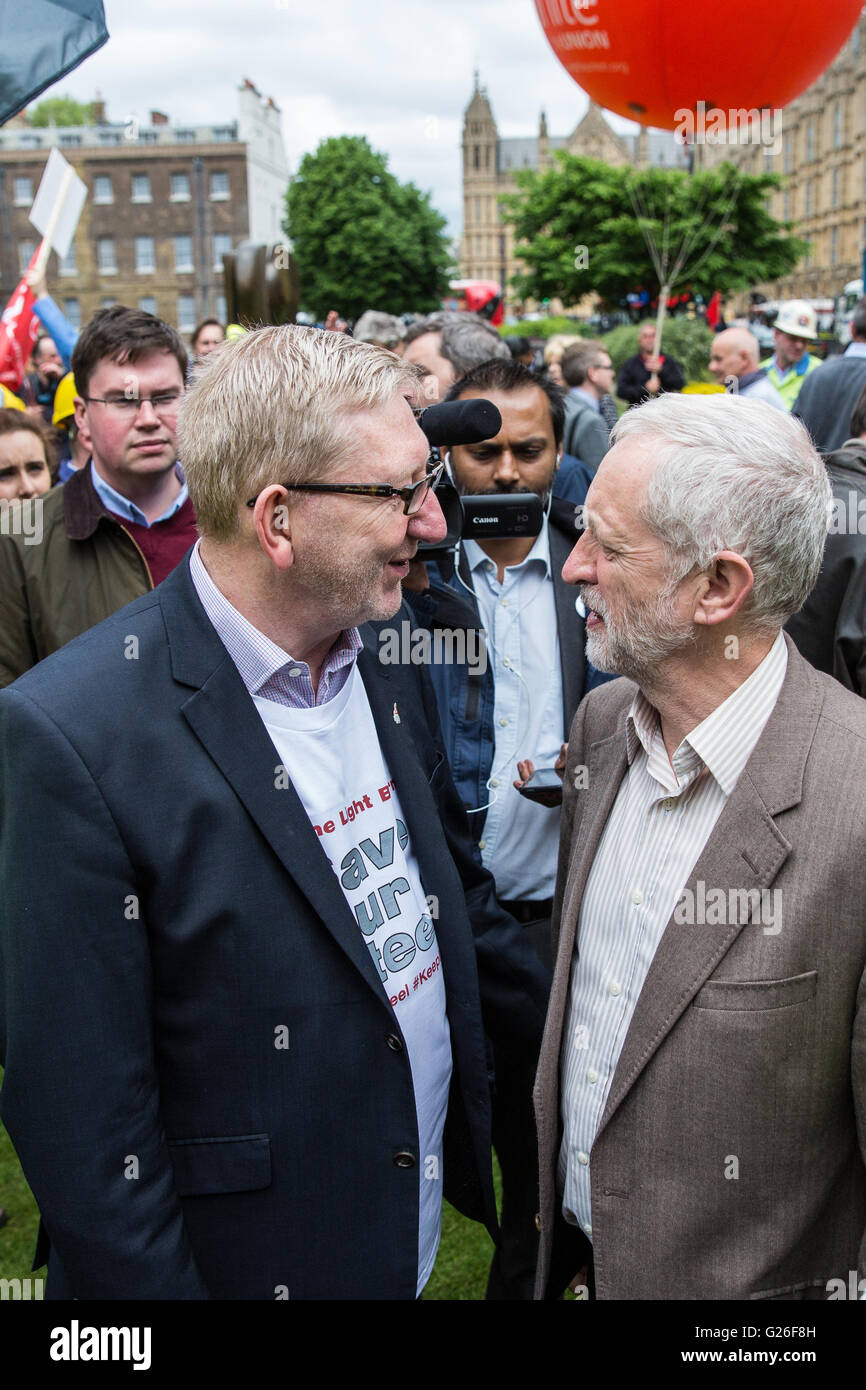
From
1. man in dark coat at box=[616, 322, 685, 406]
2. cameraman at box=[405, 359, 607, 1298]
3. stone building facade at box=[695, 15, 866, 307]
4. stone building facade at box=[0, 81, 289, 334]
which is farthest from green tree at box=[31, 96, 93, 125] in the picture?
cameraman at box=[405, 359, 607, 1298]

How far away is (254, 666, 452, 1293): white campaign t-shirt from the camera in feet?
5.83

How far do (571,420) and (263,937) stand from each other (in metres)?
5.52

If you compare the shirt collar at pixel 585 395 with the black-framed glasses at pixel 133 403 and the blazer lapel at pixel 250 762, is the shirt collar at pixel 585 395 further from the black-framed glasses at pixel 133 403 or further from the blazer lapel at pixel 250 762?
the blazer lapel at pixel 250 762

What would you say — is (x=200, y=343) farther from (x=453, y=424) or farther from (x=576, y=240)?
(x=576, y=240)

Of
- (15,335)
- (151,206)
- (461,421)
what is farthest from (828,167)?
(461,421)

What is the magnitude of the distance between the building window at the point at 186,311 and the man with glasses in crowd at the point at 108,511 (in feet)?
168

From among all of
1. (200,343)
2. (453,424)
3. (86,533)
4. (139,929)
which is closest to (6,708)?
(139,929)

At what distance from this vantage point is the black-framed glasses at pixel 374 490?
1664mm

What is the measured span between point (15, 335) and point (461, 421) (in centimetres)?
639

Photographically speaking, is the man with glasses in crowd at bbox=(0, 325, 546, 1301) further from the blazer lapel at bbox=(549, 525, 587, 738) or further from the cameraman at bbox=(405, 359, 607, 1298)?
the blazer lapel at bbox=(549, 525, 587, 738)

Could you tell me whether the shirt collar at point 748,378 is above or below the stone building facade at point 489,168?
below

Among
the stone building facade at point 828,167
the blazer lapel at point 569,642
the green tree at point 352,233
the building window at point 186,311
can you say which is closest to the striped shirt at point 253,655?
the blazer lapel at point 569,642

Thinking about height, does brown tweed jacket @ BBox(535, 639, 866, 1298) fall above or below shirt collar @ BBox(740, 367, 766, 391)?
below

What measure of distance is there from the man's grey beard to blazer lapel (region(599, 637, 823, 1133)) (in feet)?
0.64
